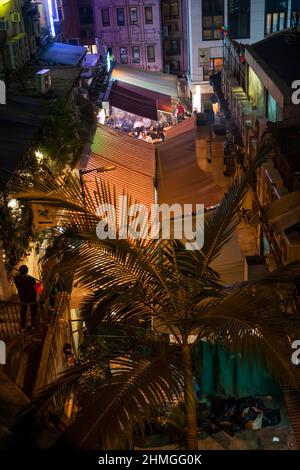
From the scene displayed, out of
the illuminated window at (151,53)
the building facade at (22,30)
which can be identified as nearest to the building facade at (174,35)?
the illuminated window at (151,53)

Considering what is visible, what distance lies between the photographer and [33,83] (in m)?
20.2

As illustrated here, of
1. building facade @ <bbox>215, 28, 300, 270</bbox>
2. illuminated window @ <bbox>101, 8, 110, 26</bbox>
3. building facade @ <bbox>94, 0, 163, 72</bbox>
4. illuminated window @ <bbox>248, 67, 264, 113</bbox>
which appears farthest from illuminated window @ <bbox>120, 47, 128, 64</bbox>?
illuminated window @ <bbox>248, 67, 264, 113</bbox>

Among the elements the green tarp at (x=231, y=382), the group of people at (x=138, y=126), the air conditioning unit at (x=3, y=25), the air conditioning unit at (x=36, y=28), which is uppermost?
the air conditioning unit at (x=3, y=25)

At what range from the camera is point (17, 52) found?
22156mm

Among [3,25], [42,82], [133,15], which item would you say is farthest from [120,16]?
[42,82]

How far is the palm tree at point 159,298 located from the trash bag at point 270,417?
14.0ft

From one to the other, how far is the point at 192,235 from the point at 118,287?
154cm

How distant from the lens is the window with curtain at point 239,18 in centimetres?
4066

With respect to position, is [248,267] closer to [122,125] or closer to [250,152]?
[250,152]

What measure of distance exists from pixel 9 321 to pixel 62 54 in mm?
19678

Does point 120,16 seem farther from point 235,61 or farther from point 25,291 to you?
point 25,291

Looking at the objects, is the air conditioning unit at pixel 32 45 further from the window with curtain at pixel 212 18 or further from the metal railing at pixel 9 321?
the window with curtain at pixel 212 18

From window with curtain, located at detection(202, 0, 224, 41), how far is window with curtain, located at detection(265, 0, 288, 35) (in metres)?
3.32

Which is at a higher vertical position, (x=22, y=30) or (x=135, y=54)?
(x=22, y=30)
